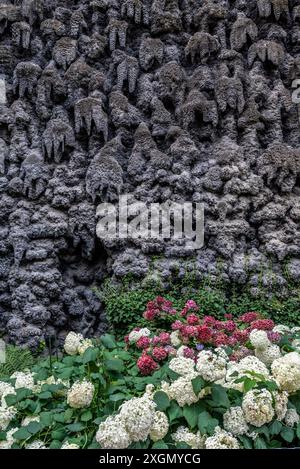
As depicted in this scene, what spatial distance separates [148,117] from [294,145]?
215 centimetres

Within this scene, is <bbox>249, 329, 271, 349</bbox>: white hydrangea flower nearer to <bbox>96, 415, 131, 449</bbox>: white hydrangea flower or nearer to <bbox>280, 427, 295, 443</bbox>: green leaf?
<bbox>280, 427, 295, 443</bbox>: green leaf

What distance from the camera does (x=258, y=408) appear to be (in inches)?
71.0

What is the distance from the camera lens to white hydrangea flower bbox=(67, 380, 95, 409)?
191 cm

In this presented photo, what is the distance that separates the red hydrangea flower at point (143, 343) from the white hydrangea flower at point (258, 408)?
96 cm

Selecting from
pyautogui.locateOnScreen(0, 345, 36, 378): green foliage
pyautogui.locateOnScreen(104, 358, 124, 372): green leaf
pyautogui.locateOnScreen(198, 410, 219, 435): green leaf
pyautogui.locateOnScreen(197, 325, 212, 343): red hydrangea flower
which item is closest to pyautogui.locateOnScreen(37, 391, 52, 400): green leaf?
pyautogui.locateOnScreen(104, 358, 124, 372): green leaf

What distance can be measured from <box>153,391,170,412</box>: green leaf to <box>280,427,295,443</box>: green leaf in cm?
54

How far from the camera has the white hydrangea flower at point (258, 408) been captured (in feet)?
5.92

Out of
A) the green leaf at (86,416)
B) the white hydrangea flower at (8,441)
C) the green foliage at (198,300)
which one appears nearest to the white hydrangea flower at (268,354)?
the green leaf at (86,416)

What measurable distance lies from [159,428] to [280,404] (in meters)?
0.56

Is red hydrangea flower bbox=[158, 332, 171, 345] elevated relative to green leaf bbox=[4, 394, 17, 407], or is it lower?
lower

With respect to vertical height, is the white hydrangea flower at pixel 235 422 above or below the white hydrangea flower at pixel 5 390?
above

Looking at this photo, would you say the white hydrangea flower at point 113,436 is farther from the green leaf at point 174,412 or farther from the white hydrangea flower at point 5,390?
the white hydrangea flower at point 5,390

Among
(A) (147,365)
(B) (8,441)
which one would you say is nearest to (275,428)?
(A) (147,365)

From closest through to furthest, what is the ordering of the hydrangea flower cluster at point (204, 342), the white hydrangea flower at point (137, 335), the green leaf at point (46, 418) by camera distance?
1. the green leaf at point (46, 418)
2. the hydrangea flower cluster at point (204, 342)
3. the white hydrangea flower at point (137, 335)
